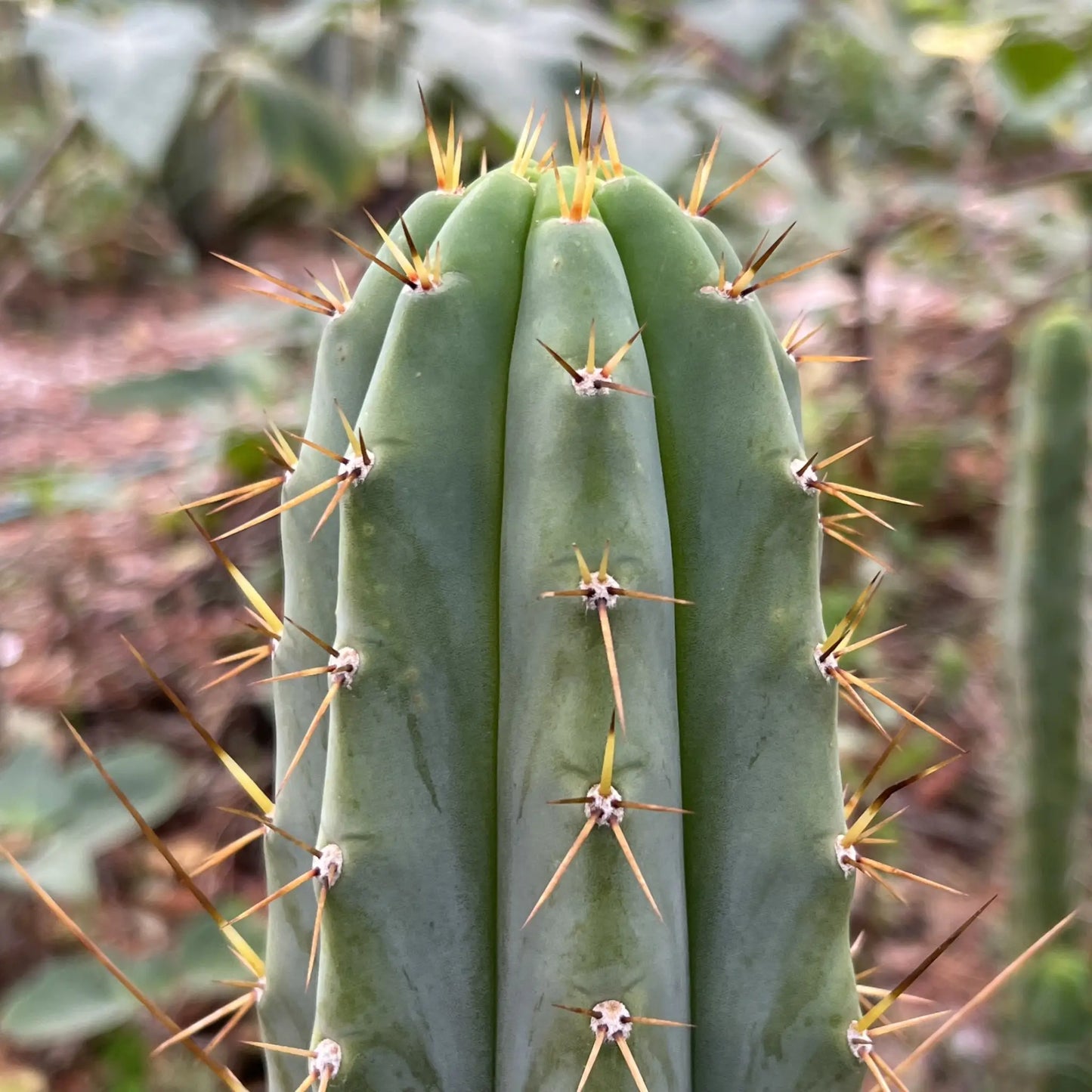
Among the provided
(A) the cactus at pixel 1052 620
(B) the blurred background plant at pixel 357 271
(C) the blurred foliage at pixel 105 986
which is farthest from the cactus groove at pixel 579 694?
(A) the cactus at pixel 1052 620

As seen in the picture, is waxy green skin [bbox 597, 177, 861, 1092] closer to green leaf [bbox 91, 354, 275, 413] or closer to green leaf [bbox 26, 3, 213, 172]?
green leaf [bbox 26, 3, 213, 172]

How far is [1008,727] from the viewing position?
202cm

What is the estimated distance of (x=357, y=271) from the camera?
2.98 m

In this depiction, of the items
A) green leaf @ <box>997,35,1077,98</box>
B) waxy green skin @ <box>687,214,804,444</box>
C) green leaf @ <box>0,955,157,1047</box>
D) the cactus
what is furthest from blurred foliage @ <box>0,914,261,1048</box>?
green leaf @ <box>997,35,1077,98</box>

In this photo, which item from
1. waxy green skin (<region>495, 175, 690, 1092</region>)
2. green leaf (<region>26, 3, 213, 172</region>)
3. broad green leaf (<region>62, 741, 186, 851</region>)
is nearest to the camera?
waxy green skin (<region>495, 175, 690, 1092</region>)

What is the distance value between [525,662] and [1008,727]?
5.17ft

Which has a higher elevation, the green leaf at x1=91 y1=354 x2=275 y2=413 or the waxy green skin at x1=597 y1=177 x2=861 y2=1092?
the waxy green skin at x1=597 y1=177 x2=861 y2=1092

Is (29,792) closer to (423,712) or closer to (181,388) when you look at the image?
(181,388)

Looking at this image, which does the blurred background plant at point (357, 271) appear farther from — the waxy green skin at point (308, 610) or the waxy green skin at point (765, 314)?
the waxy green skin at point (765, 314)

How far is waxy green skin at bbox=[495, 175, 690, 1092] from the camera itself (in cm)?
71

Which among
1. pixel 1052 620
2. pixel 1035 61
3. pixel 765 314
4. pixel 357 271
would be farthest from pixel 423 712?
pixel 357 271

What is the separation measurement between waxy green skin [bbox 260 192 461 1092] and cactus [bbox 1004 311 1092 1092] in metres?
1.47

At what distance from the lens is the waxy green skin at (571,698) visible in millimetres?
722

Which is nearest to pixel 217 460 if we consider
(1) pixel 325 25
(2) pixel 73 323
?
(1) pixel 325 25
